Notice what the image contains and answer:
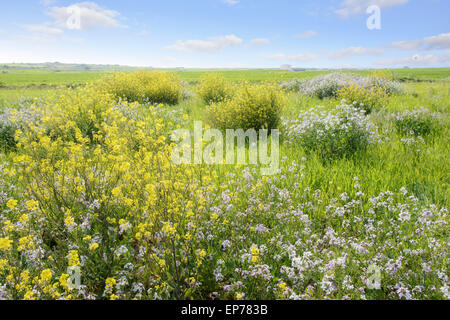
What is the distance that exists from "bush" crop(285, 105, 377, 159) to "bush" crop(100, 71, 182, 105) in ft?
26.8

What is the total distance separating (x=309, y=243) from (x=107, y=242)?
2.43 meters

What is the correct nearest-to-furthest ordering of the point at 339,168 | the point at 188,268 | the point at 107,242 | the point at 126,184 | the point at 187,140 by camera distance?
the point at 188,268, the point at 107,242, the point at 126,184, the point at 339,168, the point at 187,140

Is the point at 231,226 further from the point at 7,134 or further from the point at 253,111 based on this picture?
the point at 7,134

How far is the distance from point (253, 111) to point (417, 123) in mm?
4405

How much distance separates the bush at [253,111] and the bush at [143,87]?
5.08 metres

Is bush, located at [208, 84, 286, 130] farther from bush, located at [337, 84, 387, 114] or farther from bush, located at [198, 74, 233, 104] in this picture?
bush, located at [198, 74, 233, 104]

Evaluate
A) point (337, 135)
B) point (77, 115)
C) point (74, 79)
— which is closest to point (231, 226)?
point (337, 135)

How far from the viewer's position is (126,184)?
12.1ft

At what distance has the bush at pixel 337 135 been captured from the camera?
579 centimetres

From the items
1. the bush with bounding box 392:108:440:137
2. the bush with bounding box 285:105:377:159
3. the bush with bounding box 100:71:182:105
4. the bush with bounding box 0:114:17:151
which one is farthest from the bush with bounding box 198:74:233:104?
the bush with bounding box 0:114:17:151

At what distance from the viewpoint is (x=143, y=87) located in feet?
43.3

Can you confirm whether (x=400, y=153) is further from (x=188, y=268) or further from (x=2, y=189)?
(x=2, y=189)

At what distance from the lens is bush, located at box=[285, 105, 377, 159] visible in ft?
19.0
